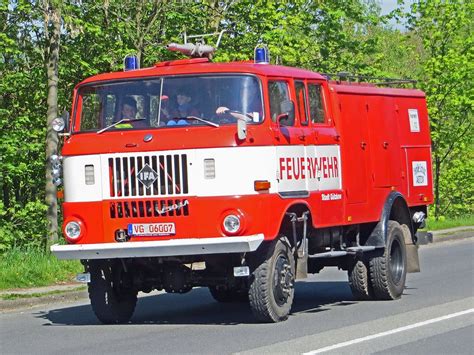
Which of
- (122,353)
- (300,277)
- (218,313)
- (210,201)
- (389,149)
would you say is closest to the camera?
(122,353)

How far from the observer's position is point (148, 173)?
12.6m

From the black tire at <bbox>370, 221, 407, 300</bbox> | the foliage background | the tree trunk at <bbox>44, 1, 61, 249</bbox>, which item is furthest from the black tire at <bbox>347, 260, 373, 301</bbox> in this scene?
the tree trunk at <bbox>44, 1, 61, 249</bbox>

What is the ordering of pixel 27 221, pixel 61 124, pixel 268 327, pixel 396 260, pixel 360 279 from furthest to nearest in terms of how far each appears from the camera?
pixel 27 221 < pixel 396 260 < pixel 360 279 < pixel 61 124 < pixel 268 327

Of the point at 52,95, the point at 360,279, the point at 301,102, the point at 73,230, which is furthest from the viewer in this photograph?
the point at 52,95

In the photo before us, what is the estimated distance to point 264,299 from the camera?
12.4 m

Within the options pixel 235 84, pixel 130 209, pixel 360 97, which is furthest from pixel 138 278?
pixel 360 97

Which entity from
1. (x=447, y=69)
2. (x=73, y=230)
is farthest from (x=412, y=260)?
(x=447, y=69)

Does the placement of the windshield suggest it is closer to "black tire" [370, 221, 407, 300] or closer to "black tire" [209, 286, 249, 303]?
"black tire" [209, 286, 249, 303]

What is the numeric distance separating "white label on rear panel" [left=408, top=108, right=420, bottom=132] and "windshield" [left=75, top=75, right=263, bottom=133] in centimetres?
425

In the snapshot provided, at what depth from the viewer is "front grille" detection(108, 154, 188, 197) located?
41.1 feet

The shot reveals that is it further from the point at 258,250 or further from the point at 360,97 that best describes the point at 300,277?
the point at 360,97

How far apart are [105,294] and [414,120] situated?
5552 millimetres

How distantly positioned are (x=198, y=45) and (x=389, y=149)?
3.05 m

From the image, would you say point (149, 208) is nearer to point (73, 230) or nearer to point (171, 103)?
point (73, 230)
